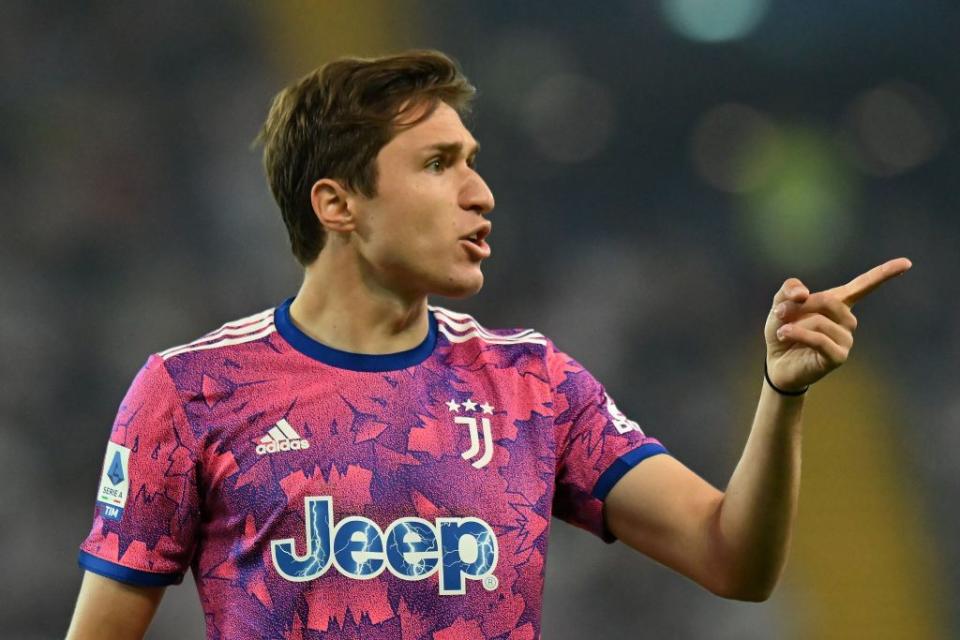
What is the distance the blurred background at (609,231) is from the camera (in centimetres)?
404

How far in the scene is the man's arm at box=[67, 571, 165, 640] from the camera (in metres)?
1.85

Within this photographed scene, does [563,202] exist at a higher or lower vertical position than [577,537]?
higher

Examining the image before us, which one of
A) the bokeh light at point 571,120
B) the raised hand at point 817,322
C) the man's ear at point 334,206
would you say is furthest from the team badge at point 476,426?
the bokeh light at point 571,120

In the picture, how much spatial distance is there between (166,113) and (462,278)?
8.76ft

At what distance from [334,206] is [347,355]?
0.26 metres

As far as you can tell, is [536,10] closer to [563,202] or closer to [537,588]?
[563,202]

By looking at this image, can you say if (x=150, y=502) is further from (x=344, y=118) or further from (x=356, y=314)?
(x=344, y=118)

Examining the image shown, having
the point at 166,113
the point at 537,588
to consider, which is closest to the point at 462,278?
the point at 537,588

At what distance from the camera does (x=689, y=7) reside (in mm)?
4508

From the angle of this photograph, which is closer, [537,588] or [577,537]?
[537,588]

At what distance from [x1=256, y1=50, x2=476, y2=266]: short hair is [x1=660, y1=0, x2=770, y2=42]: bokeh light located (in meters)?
2.54

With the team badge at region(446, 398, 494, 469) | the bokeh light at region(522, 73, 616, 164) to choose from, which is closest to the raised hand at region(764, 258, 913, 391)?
the team badge at region(446, 398, 494, 469)

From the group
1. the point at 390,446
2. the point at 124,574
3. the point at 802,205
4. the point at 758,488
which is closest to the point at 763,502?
the point at 758,488

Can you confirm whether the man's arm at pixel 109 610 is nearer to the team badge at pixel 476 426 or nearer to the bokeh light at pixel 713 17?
the team badge at pixel 476 426
